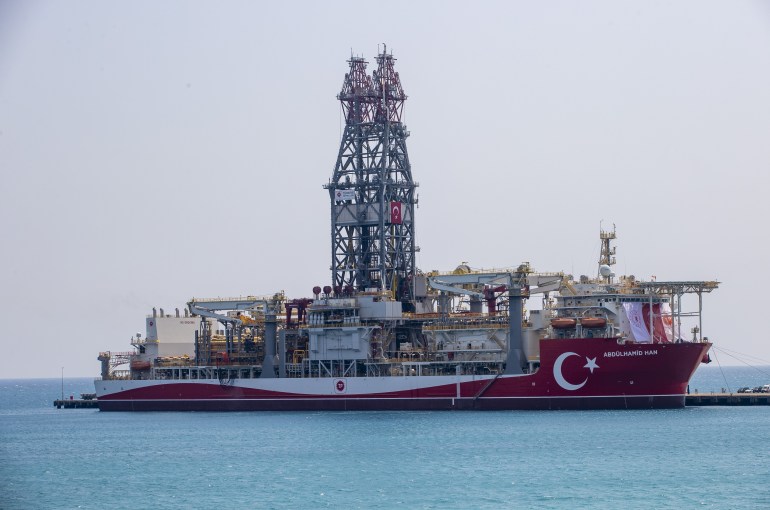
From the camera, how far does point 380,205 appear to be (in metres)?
86.3

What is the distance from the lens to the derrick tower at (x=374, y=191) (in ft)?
285

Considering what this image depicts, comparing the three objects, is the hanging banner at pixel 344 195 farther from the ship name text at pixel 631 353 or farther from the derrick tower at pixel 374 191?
the ship name text at pixel 631 353

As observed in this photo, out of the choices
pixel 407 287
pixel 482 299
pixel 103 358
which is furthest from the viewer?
pixel 103 358

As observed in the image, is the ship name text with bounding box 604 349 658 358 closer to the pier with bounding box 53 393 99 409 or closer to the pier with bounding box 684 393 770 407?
the pier with bounding box 684 393 770 407

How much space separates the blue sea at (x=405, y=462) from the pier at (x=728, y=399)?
795 centimetres

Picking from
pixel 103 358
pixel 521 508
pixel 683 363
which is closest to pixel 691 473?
pixel 521 508

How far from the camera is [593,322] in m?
74.6

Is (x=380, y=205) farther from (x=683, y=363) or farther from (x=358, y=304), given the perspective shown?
(x=683, y=363)

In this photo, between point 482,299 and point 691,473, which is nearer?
point 691,473

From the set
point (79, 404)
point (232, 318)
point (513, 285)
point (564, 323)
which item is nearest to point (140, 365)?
point (232, 318)

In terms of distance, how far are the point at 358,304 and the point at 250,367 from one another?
890 centimetres

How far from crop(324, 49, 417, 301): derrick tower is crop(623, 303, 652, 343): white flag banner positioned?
1614cm

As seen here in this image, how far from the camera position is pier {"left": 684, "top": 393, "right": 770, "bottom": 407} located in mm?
87000

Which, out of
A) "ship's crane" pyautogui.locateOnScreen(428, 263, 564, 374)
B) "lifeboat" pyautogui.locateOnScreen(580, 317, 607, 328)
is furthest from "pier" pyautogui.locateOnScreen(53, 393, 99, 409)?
"lifeboat" pyautogui.locateOnScreen(580, 317, 607, 328)
